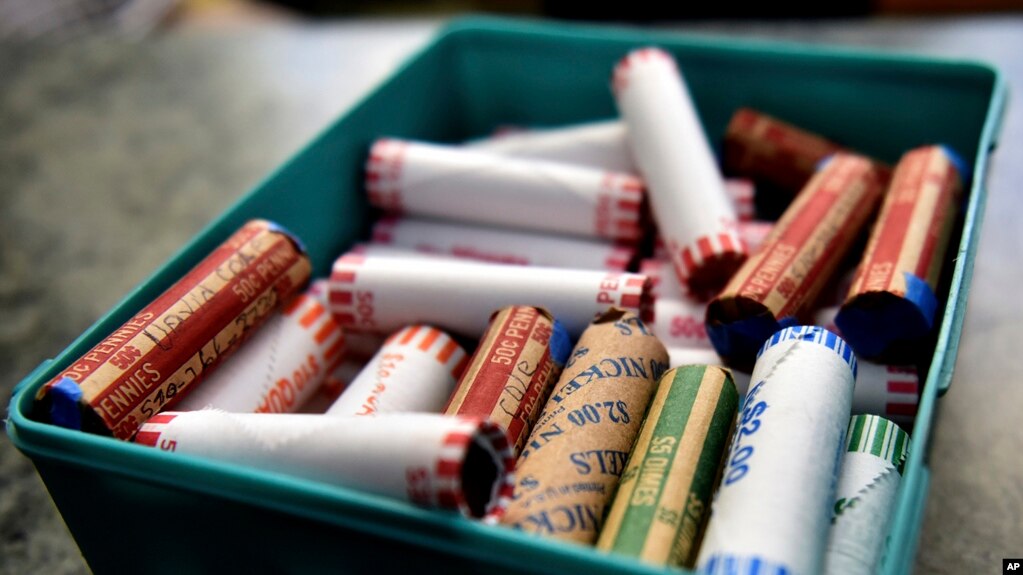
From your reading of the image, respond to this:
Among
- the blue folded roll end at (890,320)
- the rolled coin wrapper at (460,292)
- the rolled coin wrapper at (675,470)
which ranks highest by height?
the blue folded roll end at (890,320)

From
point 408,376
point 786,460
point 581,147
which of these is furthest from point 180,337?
point 581,147

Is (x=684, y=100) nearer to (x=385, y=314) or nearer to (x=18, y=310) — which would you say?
(x=385, y=314)

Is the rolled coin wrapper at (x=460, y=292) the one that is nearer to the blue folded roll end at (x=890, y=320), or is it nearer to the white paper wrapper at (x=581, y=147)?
the blue folded roll end at (x=890, y=320)

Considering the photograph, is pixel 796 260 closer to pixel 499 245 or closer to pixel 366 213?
pixel 499 245

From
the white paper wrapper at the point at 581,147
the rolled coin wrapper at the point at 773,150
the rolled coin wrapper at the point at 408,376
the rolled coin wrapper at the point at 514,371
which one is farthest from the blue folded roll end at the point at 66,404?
the rolled coin wrapper at the point at 773,150

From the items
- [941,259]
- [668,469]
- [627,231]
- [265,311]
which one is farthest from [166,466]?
[941,259]
